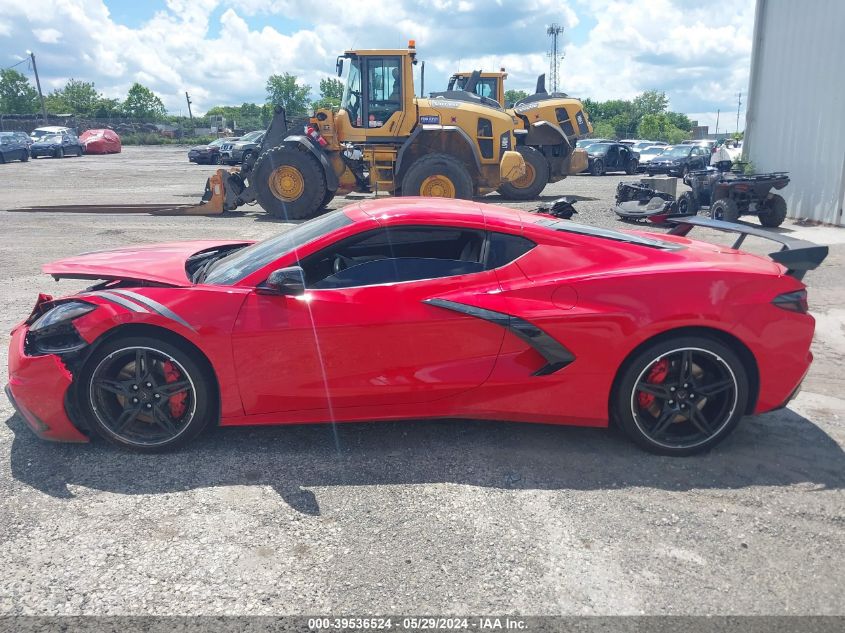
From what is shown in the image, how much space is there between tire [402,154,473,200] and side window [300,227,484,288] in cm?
954

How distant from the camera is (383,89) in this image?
45.5ft

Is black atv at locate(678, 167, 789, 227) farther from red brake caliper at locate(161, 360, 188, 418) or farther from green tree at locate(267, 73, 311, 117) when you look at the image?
green tree at locate(267, 73, 311, 117)

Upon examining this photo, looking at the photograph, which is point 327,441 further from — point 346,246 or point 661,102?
point 661,102

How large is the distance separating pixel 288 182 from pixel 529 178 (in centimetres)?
654

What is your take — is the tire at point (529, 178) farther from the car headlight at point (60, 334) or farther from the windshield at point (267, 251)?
the car headlight at point (60, 334)

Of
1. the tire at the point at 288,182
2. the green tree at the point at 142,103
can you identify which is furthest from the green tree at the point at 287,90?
the tire at the point at 288,182

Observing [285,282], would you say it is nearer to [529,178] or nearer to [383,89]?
[383,89]

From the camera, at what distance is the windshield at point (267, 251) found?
3.80m

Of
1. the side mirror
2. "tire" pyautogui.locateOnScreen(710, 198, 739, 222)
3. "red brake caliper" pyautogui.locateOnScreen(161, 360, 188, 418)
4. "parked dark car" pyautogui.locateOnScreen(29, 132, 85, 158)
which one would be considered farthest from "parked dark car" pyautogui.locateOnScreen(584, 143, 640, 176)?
"parked dark car" pyautogui.locateOnScreen(29, 132, 85, 158)

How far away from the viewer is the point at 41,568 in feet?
9.09

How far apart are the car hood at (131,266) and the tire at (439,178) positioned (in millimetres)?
9029

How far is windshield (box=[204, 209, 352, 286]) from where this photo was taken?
380 cm

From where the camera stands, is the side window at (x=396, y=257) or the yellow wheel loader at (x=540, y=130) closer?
the side window at (x=396, y=257)

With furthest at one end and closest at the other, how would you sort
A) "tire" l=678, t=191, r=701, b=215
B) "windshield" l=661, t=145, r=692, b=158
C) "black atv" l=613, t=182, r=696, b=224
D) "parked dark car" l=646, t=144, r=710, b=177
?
"windshield" l=661, t=145, r=692, b=158, "parked dark car" l=646, t=144, r=710, b=177, "tire" l=678, t=191, r=701, b=215, "black atv" l=613, t=182, r=696, b=224
